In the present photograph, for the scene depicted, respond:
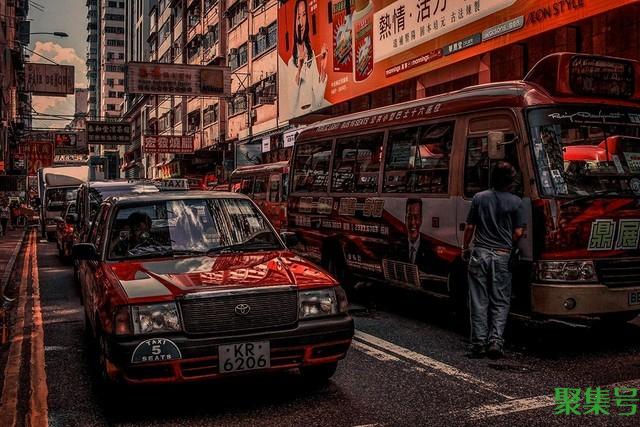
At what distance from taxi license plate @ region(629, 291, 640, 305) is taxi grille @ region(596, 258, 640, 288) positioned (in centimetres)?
8

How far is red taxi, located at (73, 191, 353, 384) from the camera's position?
452 centimetres

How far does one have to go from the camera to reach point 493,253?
640cm

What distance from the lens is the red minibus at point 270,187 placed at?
17938 millimetres

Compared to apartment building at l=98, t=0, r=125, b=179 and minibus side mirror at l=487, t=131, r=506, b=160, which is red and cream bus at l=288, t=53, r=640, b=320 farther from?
apartment building at l=98, t=0, r=125, b=179

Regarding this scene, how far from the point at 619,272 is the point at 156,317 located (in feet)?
14.3

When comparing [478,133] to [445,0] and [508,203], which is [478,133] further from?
[445,0]

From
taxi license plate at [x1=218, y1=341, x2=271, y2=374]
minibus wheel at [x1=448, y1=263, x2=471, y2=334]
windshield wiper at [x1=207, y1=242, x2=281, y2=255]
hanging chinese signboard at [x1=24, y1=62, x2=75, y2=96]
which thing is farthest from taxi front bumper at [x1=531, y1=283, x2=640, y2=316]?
hanging chinese signboard at [x1=24, y1=62, x2=75, y2=96]

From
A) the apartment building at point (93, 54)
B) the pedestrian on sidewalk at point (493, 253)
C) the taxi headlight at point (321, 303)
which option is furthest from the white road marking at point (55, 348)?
the apartment building at point (93, 54)

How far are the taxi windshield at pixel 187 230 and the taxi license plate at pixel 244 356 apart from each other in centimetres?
123

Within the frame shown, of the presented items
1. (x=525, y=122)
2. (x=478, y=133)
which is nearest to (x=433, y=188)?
(x=478, y=133)

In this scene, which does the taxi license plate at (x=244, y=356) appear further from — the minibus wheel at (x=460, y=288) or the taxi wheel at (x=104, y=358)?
the minibus wheel at (x=460, y=288)

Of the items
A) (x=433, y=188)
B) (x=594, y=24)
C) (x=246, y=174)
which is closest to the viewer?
(x=433, y=188)

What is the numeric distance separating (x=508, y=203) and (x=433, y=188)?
67.9 inches

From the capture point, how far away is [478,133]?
7301 millimetres
